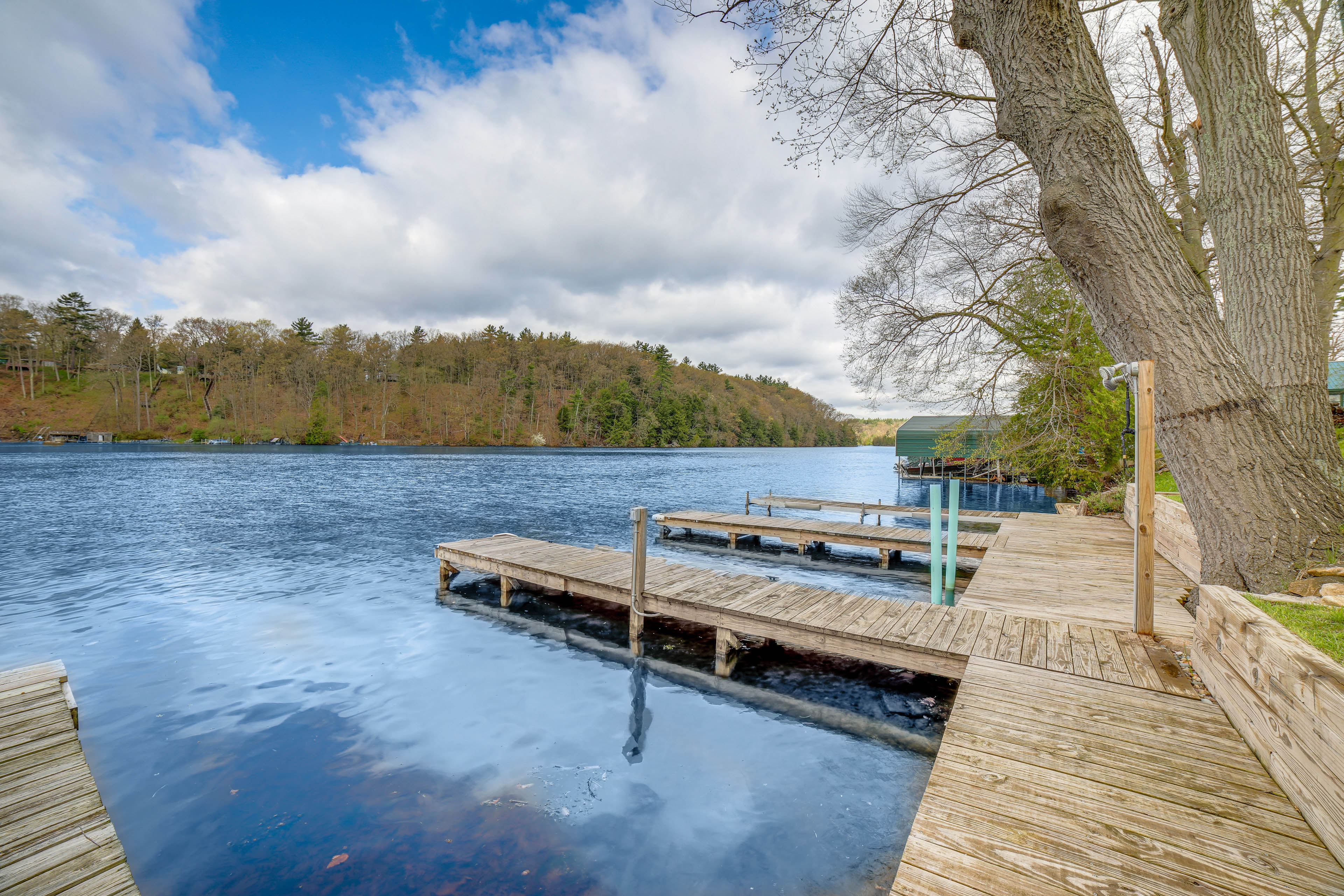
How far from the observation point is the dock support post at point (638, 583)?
21.0 ft

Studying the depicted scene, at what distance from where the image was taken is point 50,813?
2.58 meters

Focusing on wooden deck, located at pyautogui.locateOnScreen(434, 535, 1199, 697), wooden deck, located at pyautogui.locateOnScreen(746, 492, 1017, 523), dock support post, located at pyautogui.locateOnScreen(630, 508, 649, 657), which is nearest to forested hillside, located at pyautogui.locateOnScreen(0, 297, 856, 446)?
wooden deck, located at pyautogui.locateOnScreen(746, 492, 1017, 523)

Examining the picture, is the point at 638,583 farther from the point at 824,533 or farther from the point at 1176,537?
the point at 824,533

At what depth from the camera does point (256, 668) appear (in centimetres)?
630

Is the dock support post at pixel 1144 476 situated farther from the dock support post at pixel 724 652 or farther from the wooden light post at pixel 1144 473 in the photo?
the dock support post at pixel 724 652

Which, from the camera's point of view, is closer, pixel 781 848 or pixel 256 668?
pixel 781 848

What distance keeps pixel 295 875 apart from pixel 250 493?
2509 centimetres

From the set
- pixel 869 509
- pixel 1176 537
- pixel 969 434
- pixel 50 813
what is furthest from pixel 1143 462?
pixel 869 509

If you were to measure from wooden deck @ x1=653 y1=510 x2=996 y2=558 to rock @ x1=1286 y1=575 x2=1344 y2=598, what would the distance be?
7.09 m

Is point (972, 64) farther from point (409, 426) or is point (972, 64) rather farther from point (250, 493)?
point (409, 426)

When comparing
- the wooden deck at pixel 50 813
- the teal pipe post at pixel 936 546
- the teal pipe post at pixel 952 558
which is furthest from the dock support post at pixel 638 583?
the teal pipe post at pixel 952 558

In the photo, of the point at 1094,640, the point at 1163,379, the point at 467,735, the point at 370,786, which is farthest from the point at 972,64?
the point at 370,786

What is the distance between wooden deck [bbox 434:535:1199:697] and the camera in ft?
12.6

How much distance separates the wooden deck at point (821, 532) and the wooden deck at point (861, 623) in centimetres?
546
